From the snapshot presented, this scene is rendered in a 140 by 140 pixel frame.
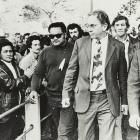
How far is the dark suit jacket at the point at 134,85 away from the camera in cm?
367

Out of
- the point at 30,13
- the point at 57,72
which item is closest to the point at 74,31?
the point at 57,72

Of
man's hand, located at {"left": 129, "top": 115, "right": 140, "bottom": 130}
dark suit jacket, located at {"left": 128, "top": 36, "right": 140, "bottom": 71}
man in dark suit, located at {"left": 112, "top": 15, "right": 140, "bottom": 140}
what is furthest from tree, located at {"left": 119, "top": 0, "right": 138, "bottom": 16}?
man's hand, located at {"left": 129, "top": 115, "right": 140, "bottom": 130}

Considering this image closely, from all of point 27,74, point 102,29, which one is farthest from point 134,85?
point 27,74

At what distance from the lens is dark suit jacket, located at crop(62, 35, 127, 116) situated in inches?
171

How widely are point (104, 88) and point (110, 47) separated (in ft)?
1.46

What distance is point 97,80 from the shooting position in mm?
4336

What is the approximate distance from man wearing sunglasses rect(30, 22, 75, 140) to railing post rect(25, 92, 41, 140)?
389 millimetres

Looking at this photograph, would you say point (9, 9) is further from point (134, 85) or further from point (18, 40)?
point (134, 85)

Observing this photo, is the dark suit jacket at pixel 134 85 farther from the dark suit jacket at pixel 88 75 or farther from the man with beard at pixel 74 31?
the man with beard at pixel 74 31

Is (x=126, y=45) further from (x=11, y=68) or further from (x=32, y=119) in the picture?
(x=32, y=119)

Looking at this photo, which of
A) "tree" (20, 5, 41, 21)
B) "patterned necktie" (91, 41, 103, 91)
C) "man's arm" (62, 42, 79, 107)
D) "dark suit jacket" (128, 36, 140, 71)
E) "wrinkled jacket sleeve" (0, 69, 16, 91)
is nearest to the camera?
"patterned necktie" (91, 41, 103, 91)

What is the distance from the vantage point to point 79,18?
9812 mm

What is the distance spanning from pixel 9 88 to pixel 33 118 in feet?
1.63

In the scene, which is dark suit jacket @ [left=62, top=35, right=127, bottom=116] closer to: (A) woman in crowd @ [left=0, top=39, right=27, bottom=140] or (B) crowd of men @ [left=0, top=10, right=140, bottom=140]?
(B) crowd of men @ [left=0, top=10, right=140, bottom=140]
